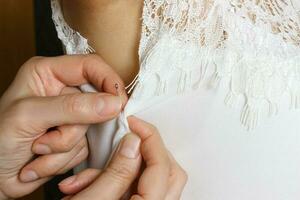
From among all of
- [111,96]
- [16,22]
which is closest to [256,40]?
[111,96]

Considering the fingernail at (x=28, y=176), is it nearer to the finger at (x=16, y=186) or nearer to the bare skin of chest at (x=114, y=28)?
the finger at (x=16, y=186)

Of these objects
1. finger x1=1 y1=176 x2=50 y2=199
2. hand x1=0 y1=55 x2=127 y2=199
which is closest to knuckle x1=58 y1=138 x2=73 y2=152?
hand x1=0 y1=55 x2=127 y2=199

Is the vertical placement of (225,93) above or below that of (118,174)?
above

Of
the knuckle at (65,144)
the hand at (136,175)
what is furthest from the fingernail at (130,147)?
the knuckle at (65,144)

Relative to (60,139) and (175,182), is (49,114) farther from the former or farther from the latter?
(175,182)

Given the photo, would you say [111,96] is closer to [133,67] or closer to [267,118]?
[133,67]

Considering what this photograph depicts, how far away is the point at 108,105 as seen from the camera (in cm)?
57

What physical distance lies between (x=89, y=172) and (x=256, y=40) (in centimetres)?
28

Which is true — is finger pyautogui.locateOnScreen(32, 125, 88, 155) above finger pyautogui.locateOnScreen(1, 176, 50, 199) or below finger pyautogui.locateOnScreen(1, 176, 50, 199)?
above

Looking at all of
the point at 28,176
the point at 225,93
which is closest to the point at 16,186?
the point at 28,176

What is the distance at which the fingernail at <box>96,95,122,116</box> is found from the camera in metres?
0.57

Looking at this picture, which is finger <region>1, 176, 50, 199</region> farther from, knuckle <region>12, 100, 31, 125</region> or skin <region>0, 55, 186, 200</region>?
knuckle <region>12, 100, 31, 125</region>

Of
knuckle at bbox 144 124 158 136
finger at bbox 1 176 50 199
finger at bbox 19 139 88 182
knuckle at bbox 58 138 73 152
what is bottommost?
finger at bbox 1 176 50 199

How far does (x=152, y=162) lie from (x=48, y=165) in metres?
0.19
